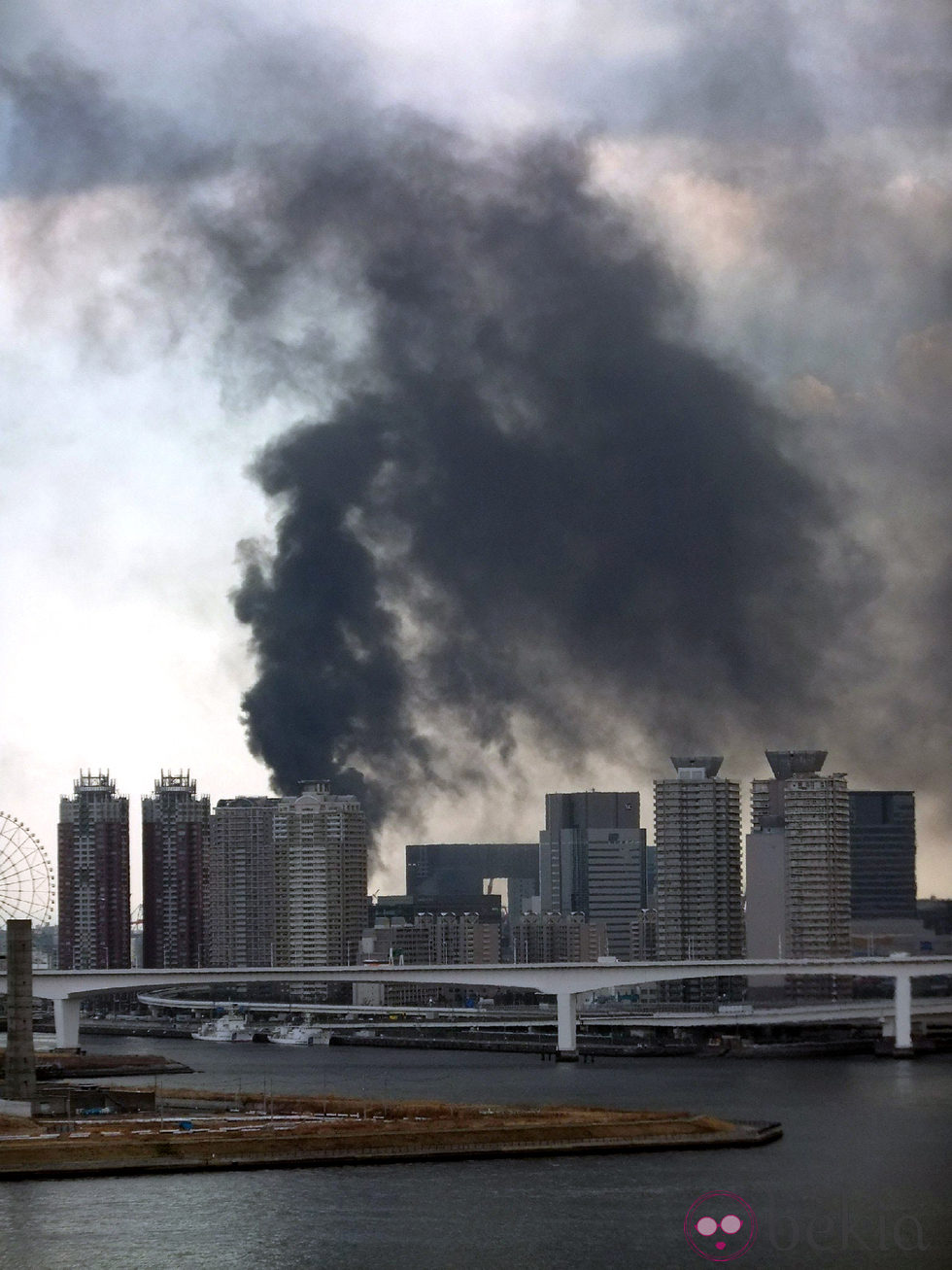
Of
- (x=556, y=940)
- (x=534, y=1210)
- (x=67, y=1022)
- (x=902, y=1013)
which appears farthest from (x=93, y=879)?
(x=534, y=1210)

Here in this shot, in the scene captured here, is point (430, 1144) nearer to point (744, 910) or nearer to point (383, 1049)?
point (383, 1049)

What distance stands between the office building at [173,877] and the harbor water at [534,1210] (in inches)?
3995

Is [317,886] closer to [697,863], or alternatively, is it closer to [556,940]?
[556,940]

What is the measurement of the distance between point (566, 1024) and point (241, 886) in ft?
235

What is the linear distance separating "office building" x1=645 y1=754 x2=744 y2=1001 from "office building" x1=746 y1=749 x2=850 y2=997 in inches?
53.3

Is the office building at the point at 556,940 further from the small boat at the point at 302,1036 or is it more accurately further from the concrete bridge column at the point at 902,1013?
the concrete bridge column at the point at 902,1013

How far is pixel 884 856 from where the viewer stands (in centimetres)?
17362

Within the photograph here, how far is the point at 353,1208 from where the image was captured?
43688mm

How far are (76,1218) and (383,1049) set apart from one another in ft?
191

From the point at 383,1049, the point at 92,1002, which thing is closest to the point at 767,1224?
the point at 383,1049

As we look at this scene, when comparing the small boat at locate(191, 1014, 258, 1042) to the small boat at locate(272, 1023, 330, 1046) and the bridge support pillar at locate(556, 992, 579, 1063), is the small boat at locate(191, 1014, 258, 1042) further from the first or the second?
the bridge support pillar at locate(556, 992, 579, 1063)

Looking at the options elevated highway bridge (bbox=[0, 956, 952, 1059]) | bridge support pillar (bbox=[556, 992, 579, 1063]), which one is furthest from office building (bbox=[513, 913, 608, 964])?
bridge support pillar (bbox=[556, 992, 579, 1063])

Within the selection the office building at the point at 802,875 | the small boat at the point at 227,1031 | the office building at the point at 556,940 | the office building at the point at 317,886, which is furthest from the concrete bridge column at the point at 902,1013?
the office building at the point at 556,940

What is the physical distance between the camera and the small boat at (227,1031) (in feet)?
366
